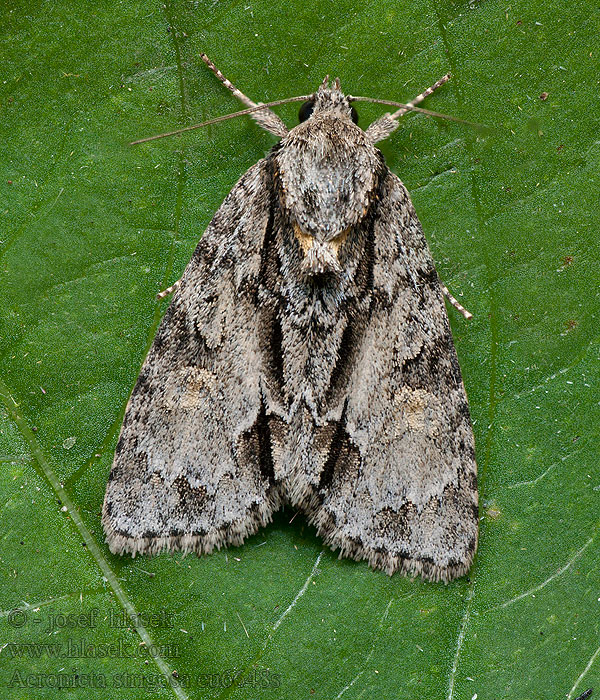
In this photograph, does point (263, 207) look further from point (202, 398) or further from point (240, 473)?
point (240, 473)

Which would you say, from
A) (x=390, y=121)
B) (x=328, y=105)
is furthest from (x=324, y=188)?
(x=390, y=121)

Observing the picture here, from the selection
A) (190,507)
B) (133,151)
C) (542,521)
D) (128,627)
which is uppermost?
(133,151)

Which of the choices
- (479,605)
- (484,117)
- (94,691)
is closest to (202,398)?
(94,691)

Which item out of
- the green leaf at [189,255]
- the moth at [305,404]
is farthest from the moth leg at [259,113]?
the moth at [305,404]

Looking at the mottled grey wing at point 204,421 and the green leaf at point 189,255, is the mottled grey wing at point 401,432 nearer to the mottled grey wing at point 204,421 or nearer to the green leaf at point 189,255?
the green leaf at point 189,255

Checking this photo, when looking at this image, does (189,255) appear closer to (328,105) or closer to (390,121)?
(328,105)

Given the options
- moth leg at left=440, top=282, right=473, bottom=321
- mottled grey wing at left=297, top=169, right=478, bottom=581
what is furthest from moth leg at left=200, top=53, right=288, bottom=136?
moth leg at left=440, top=282, right=473, bottom=321

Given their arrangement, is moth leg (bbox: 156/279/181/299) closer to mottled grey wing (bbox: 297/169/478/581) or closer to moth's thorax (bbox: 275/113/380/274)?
moth's thorax (bbox: 275/113/380/274)
